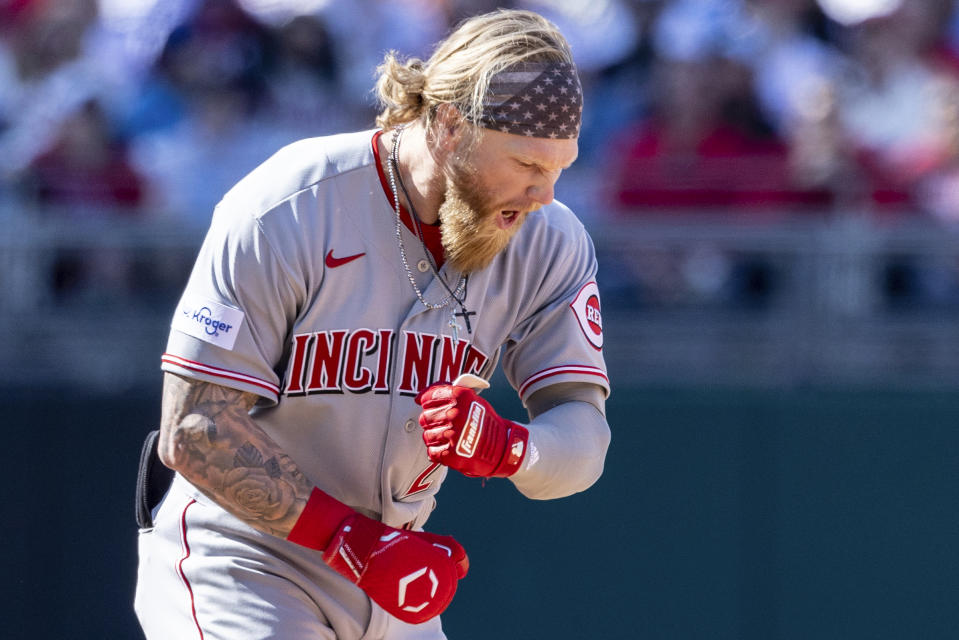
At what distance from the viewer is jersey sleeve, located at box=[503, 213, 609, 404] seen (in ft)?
10.4

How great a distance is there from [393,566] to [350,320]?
570mm

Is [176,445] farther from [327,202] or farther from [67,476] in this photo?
[67,476]

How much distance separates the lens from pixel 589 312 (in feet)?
10.7

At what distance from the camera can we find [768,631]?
5641 mm

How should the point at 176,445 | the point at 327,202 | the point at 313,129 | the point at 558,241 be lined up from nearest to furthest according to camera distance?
the point at 176,445
the point at 327,202
the point at 558,241
the point at 313,129

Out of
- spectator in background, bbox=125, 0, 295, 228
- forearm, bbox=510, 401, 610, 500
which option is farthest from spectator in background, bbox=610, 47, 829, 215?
forearm, bbox=510, 401, 610, 500

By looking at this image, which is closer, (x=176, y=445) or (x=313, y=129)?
(x=176, y=445)

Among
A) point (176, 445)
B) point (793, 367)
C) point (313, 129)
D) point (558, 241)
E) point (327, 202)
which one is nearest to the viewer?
point (176, 445)

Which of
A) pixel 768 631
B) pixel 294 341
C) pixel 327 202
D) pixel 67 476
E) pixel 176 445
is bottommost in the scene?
pixel 768 631

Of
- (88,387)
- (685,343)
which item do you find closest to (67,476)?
(88,387)

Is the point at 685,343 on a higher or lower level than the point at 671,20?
lower

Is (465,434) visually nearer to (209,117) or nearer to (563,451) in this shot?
(563,451)

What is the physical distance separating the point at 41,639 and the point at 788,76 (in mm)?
4623

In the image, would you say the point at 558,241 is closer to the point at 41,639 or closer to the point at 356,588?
the point at 356,588
